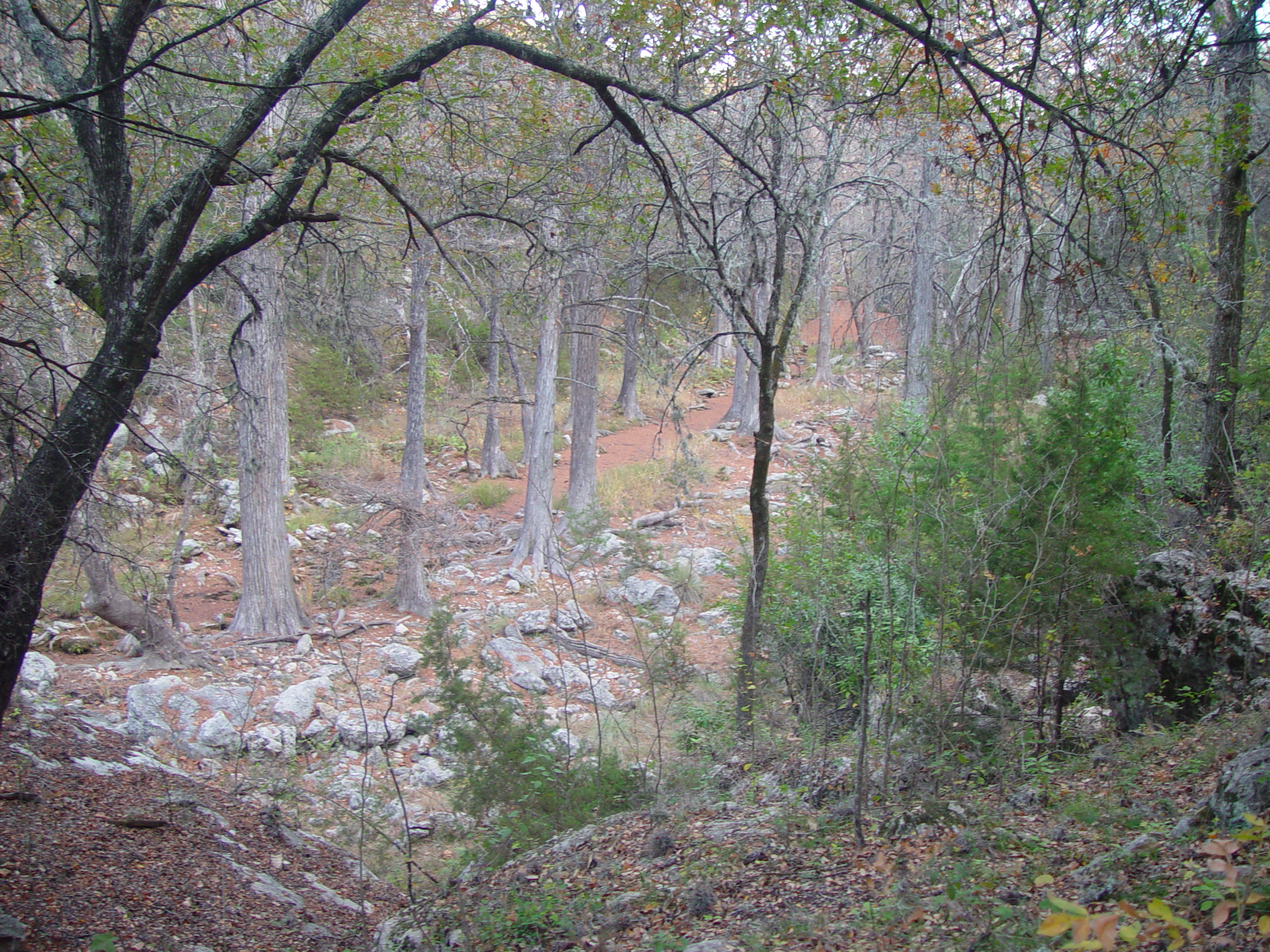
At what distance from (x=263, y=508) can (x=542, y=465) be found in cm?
452

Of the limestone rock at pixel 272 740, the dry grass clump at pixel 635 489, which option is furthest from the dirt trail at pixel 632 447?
the limestone rock at pixel 272 740

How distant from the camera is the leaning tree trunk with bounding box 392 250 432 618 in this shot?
12.0m

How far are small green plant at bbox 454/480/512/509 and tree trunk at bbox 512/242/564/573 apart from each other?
3.45 meters

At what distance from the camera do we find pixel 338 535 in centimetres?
1429

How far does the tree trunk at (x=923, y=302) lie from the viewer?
36.4 feet

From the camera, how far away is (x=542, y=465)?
13.5 metres

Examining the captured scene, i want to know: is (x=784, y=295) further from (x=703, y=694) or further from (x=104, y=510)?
(x=104, y=510)

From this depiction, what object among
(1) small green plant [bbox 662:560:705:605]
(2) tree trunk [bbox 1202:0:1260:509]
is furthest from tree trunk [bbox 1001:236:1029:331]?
(1) small green plant [bbox 662:560:705:605]

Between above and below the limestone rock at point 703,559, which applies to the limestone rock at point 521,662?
below

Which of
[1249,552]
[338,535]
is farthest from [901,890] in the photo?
[338,535]

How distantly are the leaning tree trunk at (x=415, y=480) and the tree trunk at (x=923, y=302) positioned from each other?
24.2 feet

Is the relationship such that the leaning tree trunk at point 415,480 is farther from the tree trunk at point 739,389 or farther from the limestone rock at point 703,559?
the tree trunk at point 739,389

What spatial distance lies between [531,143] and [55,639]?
26.9 feet

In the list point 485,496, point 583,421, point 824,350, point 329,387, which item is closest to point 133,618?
point 583,421
